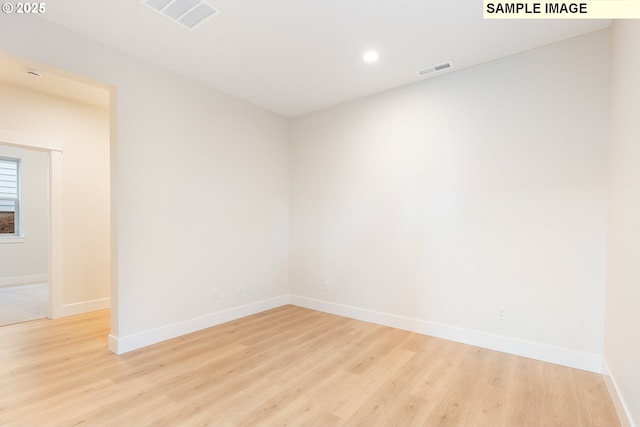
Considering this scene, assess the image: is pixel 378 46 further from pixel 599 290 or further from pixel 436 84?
pixel 599 290

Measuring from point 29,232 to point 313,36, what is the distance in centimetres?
718

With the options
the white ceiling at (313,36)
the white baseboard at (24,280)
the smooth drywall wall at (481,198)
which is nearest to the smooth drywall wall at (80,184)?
the white ceiling at (313,36)

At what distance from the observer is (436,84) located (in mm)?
3318

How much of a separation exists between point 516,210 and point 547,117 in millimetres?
876

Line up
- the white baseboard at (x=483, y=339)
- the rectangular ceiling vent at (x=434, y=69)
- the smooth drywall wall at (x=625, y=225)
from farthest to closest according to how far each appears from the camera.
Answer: the rectangular ceiling vent at (x=434, y=69)
the white baseboard at (x=483, y=339)
the smooth drywall wall at (x=625, y=225)

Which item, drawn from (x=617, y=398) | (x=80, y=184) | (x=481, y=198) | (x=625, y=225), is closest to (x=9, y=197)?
(x=80, y=184)

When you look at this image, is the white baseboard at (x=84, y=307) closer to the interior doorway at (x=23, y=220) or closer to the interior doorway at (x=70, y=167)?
the interior doorway at (x=70, y=167)

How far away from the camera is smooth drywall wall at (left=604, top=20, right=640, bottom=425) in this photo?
1.64 meters

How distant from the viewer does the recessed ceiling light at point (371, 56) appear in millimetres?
2884

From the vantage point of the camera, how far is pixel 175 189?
3.28 meters

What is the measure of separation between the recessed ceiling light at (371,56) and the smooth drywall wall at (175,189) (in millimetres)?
1845

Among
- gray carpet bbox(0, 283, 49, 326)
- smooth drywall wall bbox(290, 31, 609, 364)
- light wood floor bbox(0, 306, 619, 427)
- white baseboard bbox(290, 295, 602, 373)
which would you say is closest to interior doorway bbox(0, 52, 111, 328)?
gray carpet bbox(0, 283, 49, 326)

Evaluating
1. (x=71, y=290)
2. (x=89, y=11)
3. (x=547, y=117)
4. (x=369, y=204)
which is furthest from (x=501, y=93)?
(x=71, y=290)

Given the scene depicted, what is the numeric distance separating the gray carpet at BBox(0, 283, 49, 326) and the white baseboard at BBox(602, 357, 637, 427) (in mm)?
5763
